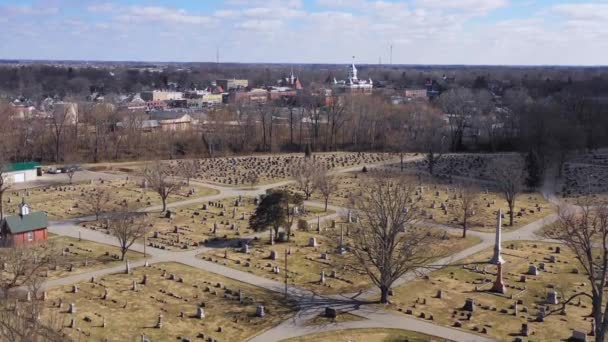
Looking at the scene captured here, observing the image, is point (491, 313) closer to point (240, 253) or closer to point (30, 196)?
point (240, 253)

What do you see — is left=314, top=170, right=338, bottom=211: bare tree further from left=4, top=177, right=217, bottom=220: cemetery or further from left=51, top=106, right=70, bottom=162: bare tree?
left=51, top=106, right=70, bottom=162: bare tree

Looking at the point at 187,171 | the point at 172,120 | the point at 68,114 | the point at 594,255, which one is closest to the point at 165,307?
the point at 594,255

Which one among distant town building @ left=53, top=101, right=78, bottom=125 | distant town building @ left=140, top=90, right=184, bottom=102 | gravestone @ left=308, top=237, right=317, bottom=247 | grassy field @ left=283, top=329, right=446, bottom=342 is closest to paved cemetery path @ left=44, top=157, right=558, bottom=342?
grassy field @ left=283, top=329, right=446, bottom=342

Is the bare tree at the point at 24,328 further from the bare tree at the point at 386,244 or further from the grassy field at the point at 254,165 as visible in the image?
the grassy field at the point at 254,165

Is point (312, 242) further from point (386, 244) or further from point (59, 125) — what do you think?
point (59, 125)

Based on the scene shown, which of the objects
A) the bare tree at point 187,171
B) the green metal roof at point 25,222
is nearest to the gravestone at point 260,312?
the green metal roof at point 25,222

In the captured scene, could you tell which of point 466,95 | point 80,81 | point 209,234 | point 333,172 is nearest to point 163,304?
point 209,234
